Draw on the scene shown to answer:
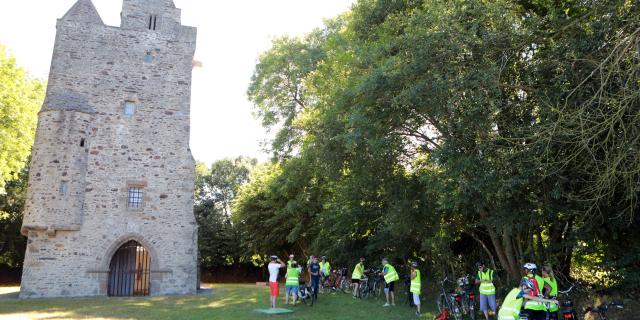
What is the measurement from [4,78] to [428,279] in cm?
2180

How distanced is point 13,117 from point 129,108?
736cm

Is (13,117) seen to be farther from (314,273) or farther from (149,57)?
(314,273)

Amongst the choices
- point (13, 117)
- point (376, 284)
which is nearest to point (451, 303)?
point (376, 284)

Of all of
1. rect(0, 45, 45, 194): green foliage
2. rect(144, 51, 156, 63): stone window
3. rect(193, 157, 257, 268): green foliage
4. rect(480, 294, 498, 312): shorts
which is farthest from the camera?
rect(193, 157, 257, 268): green foliage

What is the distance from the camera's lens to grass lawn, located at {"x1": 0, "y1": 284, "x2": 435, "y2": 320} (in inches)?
505

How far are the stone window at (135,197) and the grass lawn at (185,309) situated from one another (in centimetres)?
387

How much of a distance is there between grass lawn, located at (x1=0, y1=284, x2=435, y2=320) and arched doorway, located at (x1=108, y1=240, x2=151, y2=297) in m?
1.96

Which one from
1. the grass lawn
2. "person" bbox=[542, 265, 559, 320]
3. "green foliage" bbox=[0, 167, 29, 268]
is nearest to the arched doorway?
the grass lawn

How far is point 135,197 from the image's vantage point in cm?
1998

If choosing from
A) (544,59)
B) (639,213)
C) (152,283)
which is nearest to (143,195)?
(152,283)

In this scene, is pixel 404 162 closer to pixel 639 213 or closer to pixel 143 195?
pixel 639 213

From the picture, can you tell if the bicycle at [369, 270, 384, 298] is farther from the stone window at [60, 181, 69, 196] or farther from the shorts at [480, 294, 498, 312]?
the stone window at [60, 181, 69, 196]

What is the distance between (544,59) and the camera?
34.8 ft

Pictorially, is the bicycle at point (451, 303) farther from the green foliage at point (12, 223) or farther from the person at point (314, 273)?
the green foliage at point (12, 223)
